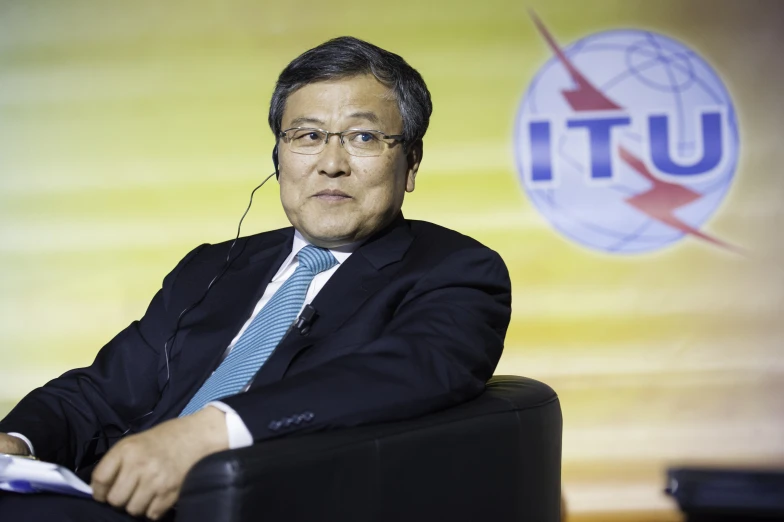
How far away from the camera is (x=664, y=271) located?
9.29 ft

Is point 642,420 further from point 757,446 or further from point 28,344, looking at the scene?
point 28,344

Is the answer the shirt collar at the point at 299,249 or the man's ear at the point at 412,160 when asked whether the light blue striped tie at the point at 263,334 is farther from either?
the man's ear at the point at 412,160

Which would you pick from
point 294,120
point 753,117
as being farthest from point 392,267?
point 753,117

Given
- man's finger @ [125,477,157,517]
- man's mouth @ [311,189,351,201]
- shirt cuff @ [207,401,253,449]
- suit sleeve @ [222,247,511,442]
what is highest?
man's mouth @ [311,189,351,201]

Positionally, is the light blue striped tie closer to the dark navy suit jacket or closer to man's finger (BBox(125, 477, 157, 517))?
the dark navy suit jacket

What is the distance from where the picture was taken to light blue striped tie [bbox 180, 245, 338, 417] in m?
1.70

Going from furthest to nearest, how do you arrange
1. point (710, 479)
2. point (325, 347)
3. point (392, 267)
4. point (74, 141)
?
point (74, 141)
point (710, 479)
point (392, 267)
point (325, 347)

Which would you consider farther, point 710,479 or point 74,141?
point 74,141

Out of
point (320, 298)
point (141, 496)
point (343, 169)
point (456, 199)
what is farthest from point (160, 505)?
point (456, 199)

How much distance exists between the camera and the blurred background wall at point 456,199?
282 centimetres

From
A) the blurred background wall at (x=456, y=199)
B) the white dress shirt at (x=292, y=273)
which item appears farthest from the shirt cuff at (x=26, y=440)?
the blurred background wall at (x=456, y=199)

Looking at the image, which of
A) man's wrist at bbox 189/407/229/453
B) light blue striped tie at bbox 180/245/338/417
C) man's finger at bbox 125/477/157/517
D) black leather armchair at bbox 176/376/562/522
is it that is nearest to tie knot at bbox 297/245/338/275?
light blue striped tie at bbox 180/245/338/417

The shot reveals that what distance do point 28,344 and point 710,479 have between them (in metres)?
2.31

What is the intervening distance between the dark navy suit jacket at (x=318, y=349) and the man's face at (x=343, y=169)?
67mm
